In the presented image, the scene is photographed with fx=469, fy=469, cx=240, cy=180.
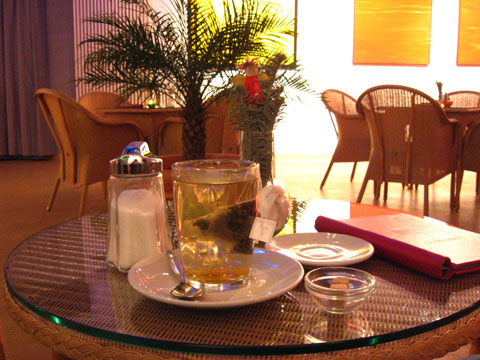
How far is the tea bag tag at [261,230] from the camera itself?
693 mm

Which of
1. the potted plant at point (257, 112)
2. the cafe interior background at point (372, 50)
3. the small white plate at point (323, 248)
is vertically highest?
the cafe interior background at point (372, 50)

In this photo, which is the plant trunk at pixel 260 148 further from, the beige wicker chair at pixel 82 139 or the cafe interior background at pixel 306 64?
the cafe interior background at pixel 306 64

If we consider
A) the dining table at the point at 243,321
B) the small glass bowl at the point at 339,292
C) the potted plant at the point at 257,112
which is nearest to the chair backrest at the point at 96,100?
the potted plant at the point at 257,112

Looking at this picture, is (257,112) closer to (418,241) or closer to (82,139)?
(418,241)

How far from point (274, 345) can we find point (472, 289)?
0.36m

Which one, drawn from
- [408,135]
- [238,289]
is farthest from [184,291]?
[408,135]

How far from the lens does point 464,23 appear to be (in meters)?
6.81

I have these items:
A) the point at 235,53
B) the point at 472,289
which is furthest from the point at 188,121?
the point at 472,289

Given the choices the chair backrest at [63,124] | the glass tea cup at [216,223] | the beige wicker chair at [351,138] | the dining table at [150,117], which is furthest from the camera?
the beige wicker chair at [351,138]

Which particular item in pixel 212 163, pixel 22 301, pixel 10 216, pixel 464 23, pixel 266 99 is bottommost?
pixel 10 216

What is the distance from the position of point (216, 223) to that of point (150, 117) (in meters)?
3.07

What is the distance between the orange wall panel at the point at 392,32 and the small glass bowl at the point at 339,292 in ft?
21.7

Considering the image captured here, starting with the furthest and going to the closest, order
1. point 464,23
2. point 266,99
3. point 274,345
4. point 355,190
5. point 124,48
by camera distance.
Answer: point 464,23, point 355,190, point 124,48, point 266,99, point 274,345

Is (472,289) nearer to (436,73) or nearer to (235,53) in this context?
(235,53)
